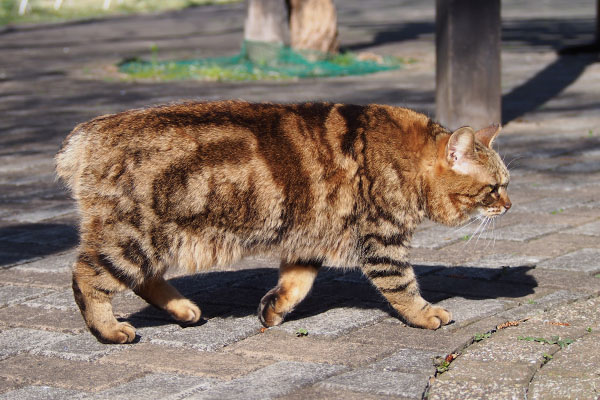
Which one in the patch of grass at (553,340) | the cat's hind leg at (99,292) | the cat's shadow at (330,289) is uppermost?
the cat's hind leg at (99,292)

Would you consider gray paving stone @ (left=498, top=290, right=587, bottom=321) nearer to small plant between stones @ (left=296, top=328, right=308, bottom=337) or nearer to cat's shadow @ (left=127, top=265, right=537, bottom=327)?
cat's shadow @ (left=127, top=265, right=537, bottom=327)

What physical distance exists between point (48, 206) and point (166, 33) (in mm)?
13937

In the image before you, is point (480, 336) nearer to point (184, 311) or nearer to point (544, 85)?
point (184, 311)

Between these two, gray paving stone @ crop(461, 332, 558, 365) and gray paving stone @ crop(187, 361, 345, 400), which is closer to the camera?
gray paving stone @ crop(187, 361, 345, 400)

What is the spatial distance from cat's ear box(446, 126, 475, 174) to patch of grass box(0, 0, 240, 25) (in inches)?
814

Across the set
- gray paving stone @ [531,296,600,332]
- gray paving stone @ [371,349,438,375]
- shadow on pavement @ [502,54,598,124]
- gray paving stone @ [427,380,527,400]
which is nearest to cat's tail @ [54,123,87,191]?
gray paving stone @ [371,349,438,375]

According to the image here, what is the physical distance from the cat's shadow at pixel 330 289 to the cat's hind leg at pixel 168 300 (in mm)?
101

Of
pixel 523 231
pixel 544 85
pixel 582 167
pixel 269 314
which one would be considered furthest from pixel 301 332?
pixel 544 85

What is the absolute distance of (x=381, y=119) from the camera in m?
4.32

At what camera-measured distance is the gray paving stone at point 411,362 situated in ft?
11.6

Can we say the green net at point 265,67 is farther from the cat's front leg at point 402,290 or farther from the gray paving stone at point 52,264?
the cat's front leg at point 402,290

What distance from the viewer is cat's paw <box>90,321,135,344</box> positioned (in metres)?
3.91

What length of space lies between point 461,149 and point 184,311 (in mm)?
1521

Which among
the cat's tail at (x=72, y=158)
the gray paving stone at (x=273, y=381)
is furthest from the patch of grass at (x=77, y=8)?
the gray paving stone at (x=273, y=381)
